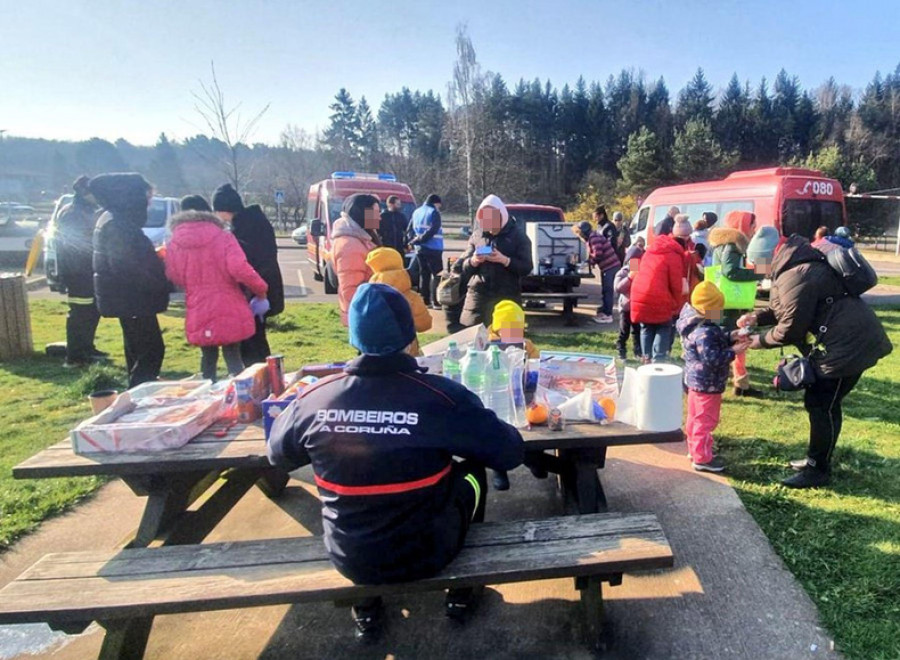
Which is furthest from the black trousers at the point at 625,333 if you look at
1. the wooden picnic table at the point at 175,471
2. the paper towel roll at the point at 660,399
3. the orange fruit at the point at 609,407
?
the wooden picnic table at the point at 175,471

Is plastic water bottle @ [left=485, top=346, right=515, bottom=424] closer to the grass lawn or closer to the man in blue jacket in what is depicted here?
the man in blue jacket

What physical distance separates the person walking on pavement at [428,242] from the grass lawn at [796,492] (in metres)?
2.61

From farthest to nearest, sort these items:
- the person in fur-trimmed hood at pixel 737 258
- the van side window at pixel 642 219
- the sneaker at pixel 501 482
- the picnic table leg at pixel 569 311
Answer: the van side window at pixel 642 219, the picnic table leg at pixel 569 311, the person in fur-trimmed hood at pixel 737 258, the sneaker at pixel 501 482

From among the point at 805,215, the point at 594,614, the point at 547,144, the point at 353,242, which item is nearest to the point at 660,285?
the point at 353,242

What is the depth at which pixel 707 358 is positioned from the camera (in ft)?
12.3

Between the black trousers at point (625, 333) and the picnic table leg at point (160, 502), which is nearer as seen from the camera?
the picnic table leg at point (160, 502)

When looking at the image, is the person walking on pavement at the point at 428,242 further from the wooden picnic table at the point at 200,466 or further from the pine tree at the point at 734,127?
the pine tree at the point at 734,127

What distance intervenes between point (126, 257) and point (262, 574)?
332 cm

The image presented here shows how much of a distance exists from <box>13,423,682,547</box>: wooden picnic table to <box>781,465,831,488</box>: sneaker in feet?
4.76

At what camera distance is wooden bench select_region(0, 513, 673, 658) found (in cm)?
199

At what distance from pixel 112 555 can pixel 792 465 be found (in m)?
4.08

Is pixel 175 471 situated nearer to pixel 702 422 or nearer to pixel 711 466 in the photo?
pixel 702 422

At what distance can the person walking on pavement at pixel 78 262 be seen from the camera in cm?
613

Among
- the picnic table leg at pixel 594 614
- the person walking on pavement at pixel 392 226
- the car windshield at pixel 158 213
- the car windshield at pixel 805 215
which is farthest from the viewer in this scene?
the car windshield at pixel 805 215
